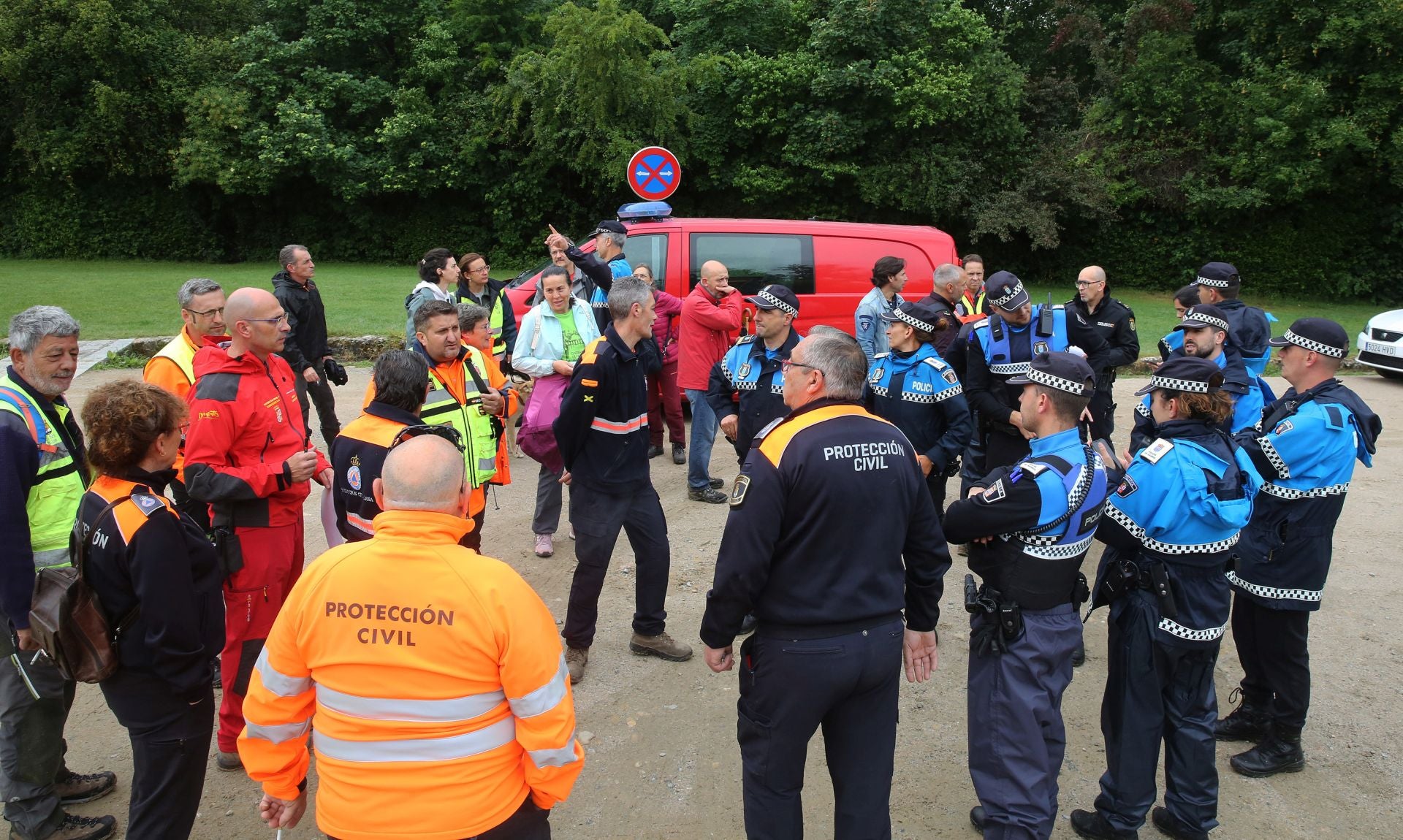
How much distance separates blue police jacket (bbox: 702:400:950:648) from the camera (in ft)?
9.52

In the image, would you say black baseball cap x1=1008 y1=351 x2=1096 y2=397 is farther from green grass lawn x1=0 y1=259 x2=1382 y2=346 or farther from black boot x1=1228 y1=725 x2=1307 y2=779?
green grass lawn x1=0 y1=259 x2=1382 y2=346

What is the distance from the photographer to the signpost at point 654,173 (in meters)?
9.93

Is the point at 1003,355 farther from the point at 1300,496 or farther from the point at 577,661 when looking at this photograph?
the point at 577,661

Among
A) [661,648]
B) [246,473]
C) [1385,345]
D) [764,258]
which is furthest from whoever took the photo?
[1385,345]

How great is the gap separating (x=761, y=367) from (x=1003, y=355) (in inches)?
66.6

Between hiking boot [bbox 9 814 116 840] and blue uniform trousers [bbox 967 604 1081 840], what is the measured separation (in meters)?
3.31

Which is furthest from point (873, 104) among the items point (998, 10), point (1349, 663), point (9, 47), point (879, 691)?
point (9, 47)

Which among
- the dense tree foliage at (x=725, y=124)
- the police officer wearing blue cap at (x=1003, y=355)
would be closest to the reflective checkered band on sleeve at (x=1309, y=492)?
the police officer wearing blue cap at (x=1003, y=355)

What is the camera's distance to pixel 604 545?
472cm

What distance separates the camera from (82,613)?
9.36 ft

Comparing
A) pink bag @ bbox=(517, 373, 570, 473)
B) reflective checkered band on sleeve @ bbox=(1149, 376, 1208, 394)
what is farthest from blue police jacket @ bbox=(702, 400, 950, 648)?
pink bag @ bbox=(517, 373, 570, 473)

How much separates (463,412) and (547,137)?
1813cm

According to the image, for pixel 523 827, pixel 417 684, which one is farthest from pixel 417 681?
pixel 523 827

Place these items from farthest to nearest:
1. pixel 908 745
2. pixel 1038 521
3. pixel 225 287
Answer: pixel 225 287
pixel 908 745
pixel 1038 521
